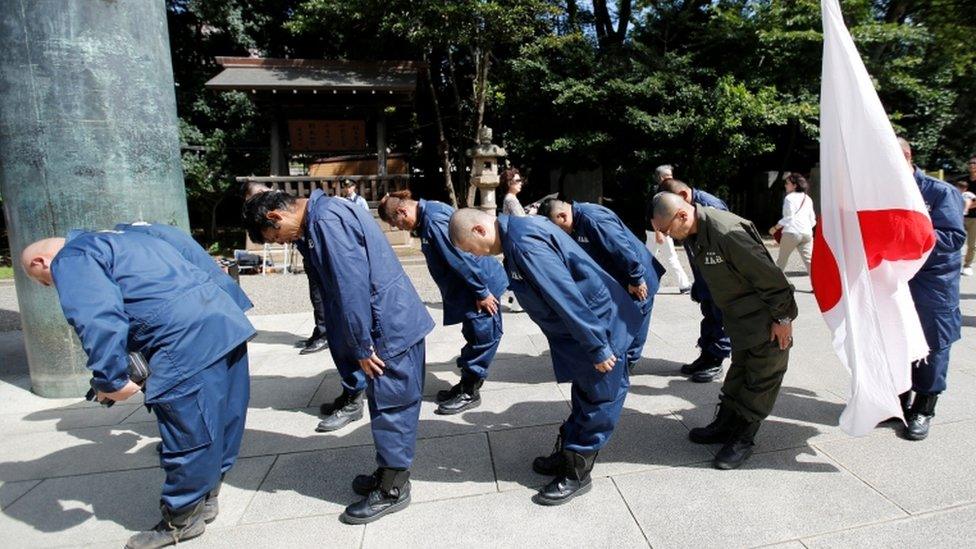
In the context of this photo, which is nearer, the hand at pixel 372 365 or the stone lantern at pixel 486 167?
the hand at pixel 372 365

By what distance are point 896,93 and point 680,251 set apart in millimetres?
7486

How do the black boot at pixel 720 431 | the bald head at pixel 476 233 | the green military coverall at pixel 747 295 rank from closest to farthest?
the bald head at pixel 476 233, the green military coverall at pixel 747 295, the black boot at pixel 720 431

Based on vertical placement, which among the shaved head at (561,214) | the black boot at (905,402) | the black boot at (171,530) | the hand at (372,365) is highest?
the shaved head at (561,214)

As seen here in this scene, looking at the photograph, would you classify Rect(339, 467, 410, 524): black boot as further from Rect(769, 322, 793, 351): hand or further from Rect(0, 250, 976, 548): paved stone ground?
Rect(769, 322, 793, 351): hand

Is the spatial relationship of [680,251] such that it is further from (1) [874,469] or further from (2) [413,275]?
(1) [874,469]

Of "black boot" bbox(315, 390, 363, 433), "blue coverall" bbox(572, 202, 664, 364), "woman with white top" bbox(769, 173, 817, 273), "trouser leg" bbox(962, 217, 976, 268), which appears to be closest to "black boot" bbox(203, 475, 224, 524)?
"black boot" bbox(315, 390, 363, 433)

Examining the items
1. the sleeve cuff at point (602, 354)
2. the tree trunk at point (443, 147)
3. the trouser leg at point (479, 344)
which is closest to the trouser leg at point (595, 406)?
the sleeve cuff at point (602, 354)

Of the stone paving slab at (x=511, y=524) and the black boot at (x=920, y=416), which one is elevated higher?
the black boot at (x=920, y=416)

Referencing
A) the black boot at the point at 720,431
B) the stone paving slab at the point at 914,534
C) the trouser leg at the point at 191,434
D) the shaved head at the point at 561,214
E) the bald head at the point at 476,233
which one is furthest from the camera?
the shaved head at the point at 561,214

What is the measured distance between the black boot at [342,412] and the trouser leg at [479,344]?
2.55 ft

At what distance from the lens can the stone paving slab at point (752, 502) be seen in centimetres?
234

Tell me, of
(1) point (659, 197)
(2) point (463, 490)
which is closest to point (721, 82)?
(1) point (659, 197)

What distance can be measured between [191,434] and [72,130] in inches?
121

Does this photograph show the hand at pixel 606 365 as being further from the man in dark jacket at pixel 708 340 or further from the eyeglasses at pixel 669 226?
the man in dark jacket at pixel 708 340
